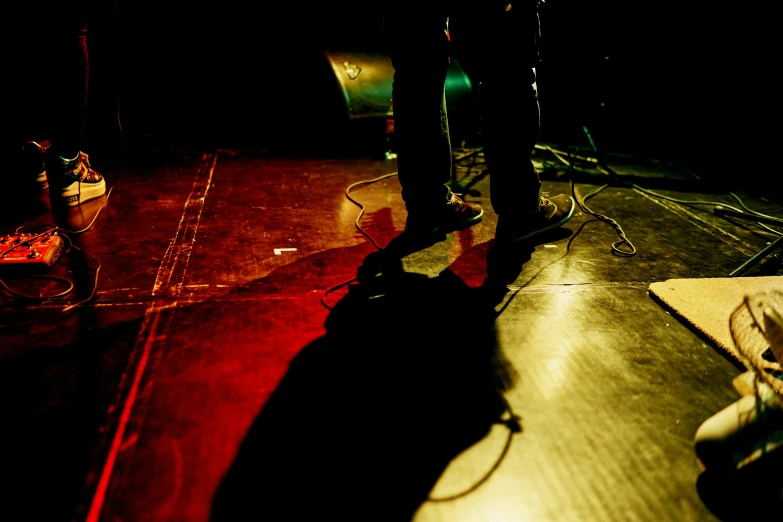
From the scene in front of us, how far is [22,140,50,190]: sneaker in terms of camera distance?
2096 millimetres

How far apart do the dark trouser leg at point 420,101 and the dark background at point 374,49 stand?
4.79 feet

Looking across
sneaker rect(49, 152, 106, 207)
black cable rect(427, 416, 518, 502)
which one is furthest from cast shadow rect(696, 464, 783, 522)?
sneaker rect(49, 152, 106, 207)

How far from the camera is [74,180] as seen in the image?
1.97 meters

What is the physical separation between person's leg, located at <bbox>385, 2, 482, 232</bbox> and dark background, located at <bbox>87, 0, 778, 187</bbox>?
145 cm

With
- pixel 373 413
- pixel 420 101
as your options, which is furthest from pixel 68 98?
pixel 373 413

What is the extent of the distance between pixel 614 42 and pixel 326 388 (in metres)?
3.04

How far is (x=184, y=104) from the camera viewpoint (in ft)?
11.6

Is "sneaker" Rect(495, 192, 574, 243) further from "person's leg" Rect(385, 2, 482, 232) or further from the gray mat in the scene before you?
the gray mat

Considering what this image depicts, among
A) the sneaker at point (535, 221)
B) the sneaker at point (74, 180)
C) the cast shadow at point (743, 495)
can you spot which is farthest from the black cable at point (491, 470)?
the sneaker at point (74, 180)

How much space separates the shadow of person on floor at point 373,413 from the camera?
0.84 metres

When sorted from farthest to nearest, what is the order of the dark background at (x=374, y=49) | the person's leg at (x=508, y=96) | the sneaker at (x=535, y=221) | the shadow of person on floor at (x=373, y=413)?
the dark background at (x=374, y=49) → the sneaker at (x=535, y=221) → the person's leg at (x=508, y=96) → the shadow of person on floor at (x=373, y=413)

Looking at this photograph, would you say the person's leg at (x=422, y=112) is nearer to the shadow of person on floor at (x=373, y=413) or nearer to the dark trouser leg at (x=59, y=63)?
the shadow of person on floor at (x=373, y=413)

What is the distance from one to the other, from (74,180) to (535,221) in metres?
1.89

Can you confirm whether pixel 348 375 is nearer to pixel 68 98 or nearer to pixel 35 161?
pixel 68 98
